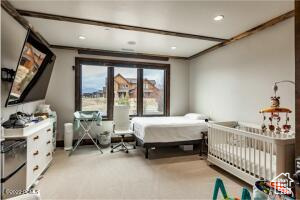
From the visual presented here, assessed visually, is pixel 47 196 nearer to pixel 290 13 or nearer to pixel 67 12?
pixel 67 12

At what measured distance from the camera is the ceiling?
8.39 ft

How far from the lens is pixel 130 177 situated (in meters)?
2.90

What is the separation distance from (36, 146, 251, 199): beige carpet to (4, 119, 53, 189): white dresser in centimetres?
22

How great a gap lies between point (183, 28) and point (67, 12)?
6.62 feet

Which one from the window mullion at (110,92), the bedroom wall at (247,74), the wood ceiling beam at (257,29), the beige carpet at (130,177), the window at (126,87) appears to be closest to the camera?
the beige carpet at (130,177)

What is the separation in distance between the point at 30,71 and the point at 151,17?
6.79ft

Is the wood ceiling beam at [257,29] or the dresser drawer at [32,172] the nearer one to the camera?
the dresser drawer at [32,172]

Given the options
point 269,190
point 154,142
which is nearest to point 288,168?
point 269,190

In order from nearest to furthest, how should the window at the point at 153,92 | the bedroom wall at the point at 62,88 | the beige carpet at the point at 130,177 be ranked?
the beige carpet at the point at 130,177 → the bedroom wall at the point at 62,88 → the window at the point at 153,92

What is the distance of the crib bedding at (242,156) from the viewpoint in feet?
7.95

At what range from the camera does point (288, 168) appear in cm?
219

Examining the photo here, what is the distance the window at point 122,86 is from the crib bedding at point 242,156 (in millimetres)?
2702

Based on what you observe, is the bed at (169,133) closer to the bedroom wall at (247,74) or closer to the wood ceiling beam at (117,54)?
the bedroom wall at (247,74)
